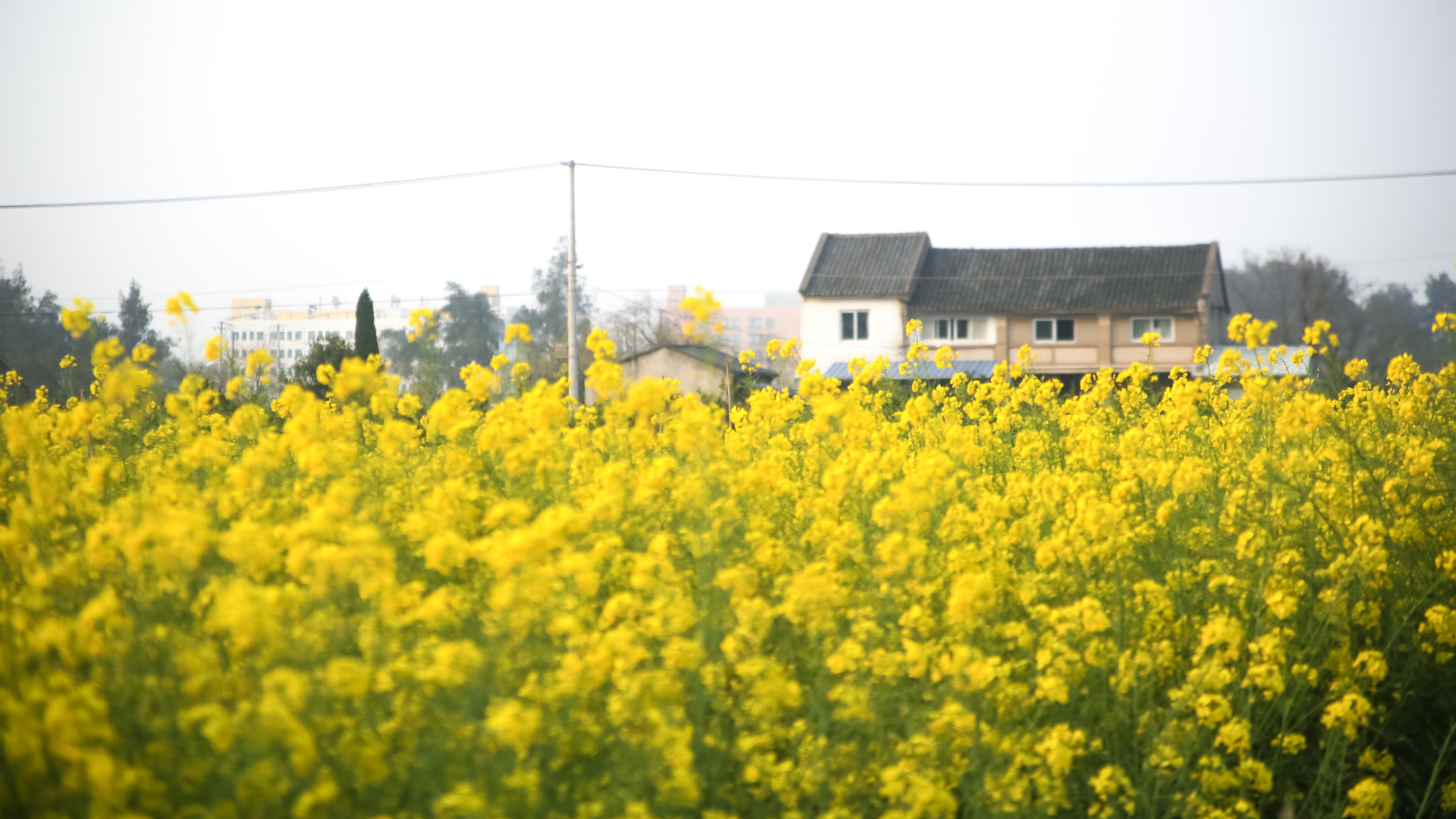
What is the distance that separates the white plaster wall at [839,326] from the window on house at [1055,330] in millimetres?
4409

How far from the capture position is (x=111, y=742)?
1.71m

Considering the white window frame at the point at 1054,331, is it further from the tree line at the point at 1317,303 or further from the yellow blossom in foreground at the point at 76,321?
the yellow blossom in foreground at the point at 76,321

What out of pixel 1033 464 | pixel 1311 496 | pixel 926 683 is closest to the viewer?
pixel 926 683

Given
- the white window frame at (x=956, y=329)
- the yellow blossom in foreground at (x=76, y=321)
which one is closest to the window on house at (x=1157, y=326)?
the white window frame at (x=956, y=329)

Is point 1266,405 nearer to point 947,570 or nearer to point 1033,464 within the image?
point 1033,464

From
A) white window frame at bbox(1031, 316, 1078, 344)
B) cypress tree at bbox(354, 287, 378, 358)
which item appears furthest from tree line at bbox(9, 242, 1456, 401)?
white window frame at bbox(1031, 316, 1078, 344)

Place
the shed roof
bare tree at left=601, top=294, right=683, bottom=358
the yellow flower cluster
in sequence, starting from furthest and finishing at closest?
bare tree at left=601, top=294, right=683, bottom=358
the shed roof
the yellow flower cluster

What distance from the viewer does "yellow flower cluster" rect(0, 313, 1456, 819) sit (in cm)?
180

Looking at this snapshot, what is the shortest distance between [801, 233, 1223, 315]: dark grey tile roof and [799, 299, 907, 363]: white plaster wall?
31 cm

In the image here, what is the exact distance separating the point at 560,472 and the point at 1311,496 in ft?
9.42

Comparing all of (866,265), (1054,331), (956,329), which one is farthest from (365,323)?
(1054,331)

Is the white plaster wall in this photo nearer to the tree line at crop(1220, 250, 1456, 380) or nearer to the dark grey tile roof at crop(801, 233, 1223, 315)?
the dark grey tile roof at crop(801, 233, 1223, 315)

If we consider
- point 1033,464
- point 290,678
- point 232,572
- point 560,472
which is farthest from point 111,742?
point 1033,464

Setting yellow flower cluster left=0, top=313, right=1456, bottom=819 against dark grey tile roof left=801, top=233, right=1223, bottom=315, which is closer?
yellow flower cluster left=0, top=313, right=1456, bottom=819
